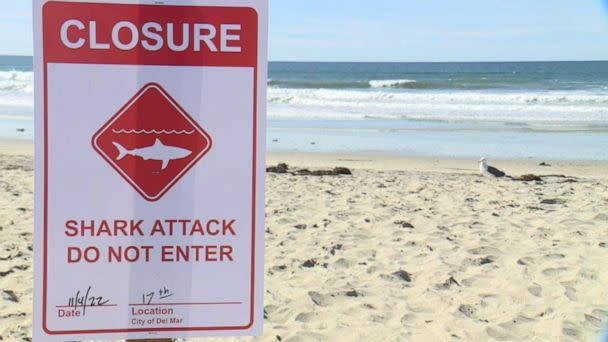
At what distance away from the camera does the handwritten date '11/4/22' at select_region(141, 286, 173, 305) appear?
1.54m

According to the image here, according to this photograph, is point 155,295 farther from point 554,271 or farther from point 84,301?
point 554,271

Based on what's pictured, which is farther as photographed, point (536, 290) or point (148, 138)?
point (536, 290)

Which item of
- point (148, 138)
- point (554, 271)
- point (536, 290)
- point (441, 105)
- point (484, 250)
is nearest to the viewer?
point (148, 138)

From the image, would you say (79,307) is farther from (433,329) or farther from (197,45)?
(433,329)

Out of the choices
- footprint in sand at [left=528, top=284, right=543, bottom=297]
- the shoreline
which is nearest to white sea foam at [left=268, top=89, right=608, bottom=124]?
the shoreline

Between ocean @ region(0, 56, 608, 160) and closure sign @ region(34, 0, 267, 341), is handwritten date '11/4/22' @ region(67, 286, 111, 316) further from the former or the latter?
ocean @ region(0, 56, 608, 160)

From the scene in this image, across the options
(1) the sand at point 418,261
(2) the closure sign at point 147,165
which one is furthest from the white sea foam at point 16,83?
(2) the closure sign at point 147,165

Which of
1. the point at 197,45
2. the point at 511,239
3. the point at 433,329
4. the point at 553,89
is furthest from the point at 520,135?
the point at 553,89

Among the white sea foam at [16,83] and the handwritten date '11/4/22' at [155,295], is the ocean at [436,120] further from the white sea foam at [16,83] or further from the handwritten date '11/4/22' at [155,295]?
the handwritten date '11/4/22' at [155,295]

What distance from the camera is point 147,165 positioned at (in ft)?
4.89

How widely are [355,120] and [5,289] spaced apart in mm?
15372

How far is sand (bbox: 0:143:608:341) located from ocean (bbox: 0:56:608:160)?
4851 mm

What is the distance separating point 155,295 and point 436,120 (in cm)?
1746

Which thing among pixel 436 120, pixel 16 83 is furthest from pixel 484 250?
pixel 16 83
